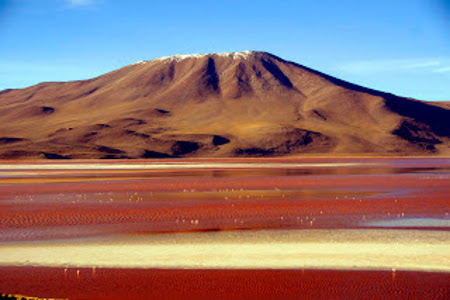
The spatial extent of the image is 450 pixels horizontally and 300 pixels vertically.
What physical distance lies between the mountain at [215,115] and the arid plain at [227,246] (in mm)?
71528

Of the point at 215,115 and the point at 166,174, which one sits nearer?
the point at 166,174

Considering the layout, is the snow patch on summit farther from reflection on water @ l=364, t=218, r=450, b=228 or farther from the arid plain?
reflection on water @ l=364, t=218, r=450, b=228

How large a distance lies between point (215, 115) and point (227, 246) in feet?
424

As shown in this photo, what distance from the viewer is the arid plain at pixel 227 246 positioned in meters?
11.5

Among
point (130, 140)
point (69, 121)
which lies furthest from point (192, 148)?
point (69, 121)

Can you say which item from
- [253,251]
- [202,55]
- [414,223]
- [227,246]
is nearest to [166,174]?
[414,223]

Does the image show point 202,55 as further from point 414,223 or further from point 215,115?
point 414,223

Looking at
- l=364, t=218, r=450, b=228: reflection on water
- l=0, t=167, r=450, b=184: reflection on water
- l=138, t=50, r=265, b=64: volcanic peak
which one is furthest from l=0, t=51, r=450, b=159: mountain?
l=364, t=218, r=450, b=228: reflection on water

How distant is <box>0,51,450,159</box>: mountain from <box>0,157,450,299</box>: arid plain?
71528mm

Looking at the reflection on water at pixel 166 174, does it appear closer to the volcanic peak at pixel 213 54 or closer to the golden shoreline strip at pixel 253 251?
the golden shoreline strip at pixel 253 251

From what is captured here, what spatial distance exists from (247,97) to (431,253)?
143m

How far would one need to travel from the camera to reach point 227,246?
15.3 m

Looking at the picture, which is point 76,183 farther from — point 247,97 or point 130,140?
point 247,97

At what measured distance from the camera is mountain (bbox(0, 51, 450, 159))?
378 ft
